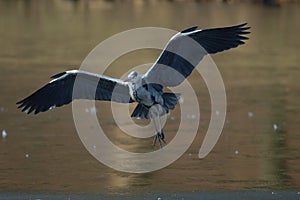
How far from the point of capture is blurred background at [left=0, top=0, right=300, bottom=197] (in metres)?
9.40

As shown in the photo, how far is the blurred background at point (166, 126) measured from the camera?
9398mm

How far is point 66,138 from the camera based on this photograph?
11703 millimetres

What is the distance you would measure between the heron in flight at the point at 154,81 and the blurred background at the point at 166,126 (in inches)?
27.8

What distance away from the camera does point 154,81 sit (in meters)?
9.83

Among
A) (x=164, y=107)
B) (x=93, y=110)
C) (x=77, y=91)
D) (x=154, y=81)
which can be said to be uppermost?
(x=154, y=81)

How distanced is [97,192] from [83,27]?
21.4 m

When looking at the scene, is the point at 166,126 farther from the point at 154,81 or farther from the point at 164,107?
the point at 164,107

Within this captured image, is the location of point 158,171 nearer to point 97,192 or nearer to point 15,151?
point 97,192

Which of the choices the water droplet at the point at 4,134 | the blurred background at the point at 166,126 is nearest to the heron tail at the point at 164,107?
the blurred background at the point at 166,126

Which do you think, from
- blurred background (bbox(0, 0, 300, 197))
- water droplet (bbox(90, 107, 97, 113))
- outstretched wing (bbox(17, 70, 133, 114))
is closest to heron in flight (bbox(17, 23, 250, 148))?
outstretched wing (bbox(17, 70, 133, 114))

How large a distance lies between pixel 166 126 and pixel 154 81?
9.50 ft

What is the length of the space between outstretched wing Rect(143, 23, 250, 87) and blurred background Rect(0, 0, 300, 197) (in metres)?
1.01

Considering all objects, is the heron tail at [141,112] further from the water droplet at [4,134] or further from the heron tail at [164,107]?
the water droplet at [4,134]

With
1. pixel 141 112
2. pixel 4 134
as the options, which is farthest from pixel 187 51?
pixel 4 134
